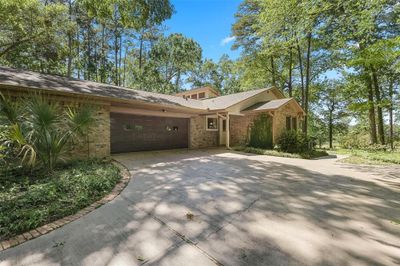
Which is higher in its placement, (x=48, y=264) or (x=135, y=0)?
(x=135, y=0)

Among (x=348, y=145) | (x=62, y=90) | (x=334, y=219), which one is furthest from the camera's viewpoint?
(x=348, y=145)

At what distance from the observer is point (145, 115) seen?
394 inches

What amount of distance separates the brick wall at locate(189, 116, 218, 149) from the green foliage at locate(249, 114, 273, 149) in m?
2.59

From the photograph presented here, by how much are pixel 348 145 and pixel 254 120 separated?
9502 millimetres

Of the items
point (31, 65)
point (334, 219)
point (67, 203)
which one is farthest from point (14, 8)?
point (334, 219)

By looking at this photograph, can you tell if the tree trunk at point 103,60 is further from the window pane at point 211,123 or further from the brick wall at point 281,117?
the brick wall at point 281,117

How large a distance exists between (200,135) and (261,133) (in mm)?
3794

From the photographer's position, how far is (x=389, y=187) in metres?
4.68

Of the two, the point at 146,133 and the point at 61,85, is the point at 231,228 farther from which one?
the point at 146,133

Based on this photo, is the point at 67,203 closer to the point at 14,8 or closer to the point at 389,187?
the point at 389,187

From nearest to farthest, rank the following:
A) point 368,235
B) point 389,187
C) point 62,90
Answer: point 368,235
point 389,187
point 62,90

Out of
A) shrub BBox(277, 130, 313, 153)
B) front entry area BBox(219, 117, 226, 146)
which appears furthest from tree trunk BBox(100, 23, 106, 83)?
shrub BBox(277, 130, 313, 153)

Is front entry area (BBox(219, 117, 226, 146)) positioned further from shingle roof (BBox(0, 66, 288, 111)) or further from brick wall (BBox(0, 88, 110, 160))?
brick wall (BBox(0, 88, 110, 160))

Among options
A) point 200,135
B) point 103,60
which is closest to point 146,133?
point 200,135
